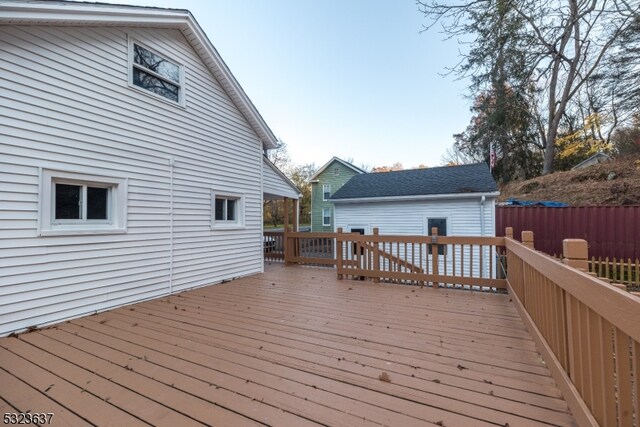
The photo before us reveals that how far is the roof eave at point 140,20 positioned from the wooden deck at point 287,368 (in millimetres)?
3599

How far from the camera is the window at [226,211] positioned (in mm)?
6232

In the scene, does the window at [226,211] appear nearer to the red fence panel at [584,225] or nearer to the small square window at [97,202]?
the small square window at [97,202]

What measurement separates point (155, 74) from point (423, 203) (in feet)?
28.8

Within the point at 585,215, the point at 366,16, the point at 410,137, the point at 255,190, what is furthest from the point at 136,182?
the point at 410,137

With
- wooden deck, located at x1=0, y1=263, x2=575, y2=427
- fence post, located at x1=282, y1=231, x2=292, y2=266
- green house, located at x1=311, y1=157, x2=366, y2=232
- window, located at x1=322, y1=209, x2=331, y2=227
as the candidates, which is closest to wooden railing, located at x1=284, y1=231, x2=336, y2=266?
fence post, located at x1=282, y1=231, x2=292, y2=266

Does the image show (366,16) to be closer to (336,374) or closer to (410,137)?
(336,374)

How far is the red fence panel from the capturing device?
8898 mm

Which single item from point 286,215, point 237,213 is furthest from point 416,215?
point 237,213

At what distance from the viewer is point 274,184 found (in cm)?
827

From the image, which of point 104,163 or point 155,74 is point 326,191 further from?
point 104,163

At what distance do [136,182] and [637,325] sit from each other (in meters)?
5.43

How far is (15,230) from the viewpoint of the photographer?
331 centimetres

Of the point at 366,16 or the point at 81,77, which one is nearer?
the point at 81,77

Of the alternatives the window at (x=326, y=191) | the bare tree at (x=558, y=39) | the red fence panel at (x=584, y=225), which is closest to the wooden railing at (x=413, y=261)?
the red fence panel at (x=584, y=225)
